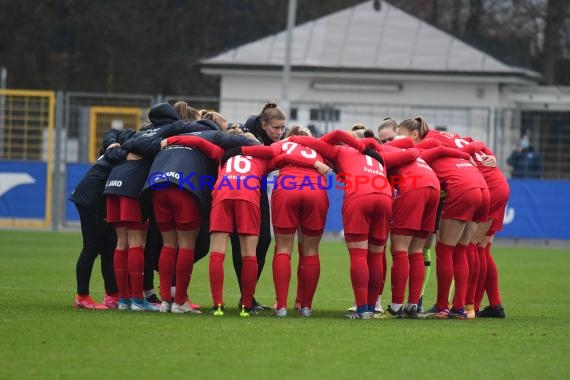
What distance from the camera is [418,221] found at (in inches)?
443

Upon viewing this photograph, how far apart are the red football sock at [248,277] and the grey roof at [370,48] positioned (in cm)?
2865

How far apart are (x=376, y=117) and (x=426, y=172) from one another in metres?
16.0

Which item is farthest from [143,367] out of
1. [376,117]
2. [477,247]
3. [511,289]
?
[376,117]

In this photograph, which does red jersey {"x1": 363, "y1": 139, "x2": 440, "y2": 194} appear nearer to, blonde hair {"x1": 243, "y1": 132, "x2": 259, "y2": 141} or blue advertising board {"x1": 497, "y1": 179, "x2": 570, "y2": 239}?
blonde hair {"x1": 243, "y1": 132, "x2": 259, "y2": 141}

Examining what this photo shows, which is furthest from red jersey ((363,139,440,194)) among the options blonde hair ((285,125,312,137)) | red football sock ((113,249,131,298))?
red football sock ((113,249,131,298))

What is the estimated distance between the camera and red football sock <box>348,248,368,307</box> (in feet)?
36.0

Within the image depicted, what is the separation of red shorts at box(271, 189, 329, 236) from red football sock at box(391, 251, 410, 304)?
2.55ft

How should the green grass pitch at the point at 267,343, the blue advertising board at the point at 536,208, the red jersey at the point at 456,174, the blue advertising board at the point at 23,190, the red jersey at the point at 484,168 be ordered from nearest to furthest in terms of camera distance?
the green grass pitch at the point at 267,343
the red jersey at the point at 456,174
the red jersey at the point at 484,168
the blue advertising board at the point at 536,208
the blue advertising board at the point at 23,190

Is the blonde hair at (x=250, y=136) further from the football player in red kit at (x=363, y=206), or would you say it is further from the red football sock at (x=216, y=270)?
the red football sock at (x=216, y=270)

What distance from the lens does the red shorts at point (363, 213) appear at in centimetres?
1097

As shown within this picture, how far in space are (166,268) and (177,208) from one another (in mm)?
568

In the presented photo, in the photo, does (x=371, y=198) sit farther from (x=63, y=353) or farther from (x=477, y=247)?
(x=63, y=353)

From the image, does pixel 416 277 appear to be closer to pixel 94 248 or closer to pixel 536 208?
pixel 94 248

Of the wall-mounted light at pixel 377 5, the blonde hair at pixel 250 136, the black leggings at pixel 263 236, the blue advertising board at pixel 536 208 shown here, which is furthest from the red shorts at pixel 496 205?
the wall-mounted light at pixel 377 5
